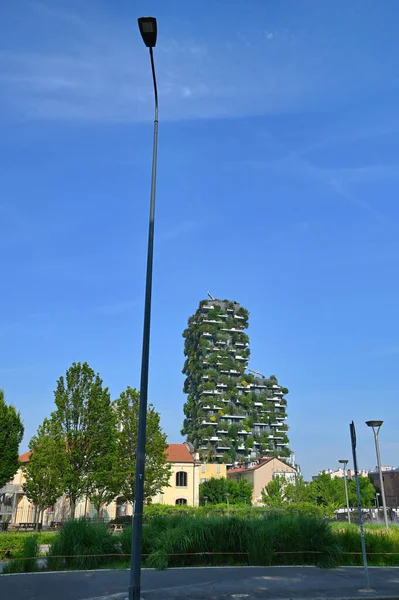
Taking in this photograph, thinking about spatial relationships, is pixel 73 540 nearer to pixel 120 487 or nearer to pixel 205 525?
pixel 205 525

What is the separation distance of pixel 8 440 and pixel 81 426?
196 inches

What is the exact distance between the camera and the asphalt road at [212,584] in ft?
33.1

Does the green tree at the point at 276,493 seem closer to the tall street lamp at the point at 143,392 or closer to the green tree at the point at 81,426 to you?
the green tree at the point at 81,426

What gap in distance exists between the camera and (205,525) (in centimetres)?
1477

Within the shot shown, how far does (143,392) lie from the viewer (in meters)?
9.55

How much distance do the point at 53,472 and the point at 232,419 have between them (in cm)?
9219

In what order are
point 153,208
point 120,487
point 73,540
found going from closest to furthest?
point 153,208 < point 73,540 < point 120,487

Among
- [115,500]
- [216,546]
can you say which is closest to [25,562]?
[216,546]

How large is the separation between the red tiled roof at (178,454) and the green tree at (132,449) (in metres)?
20.6

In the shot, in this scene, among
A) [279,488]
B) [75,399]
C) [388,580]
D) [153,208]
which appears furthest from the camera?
[279,488]

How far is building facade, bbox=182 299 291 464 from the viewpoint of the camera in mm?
115500

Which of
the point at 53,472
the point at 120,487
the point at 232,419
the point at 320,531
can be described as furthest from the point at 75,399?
the point at 232,419

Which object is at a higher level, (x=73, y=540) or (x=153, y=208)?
(x=153, y=208)

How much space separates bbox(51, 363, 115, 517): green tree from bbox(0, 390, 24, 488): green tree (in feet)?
9.01
